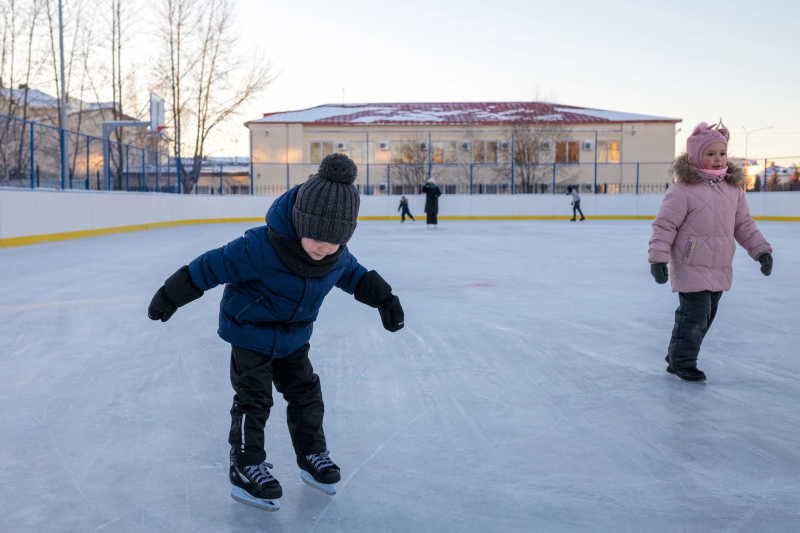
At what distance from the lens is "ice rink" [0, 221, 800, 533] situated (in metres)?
1.92

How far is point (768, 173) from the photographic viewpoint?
71.5 feet

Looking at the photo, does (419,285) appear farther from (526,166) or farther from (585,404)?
(526,166)

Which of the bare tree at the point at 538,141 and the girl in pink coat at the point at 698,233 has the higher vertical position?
the bare tree at the point at 538,141

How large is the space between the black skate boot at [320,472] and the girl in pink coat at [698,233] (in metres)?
1.85

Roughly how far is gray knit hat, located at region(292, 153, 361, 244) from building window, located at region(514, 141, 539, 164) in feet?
96.5

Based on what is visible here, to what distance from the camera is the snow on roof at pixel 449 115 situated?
110 feet

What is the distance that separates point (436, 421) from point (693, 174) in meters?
1.70

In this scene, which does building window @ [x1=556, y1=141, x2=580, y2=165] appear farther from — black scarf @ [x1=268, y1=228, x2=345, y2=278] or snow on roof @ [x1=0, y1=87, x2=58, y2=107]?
black scarf @ [x1=268, y1=228, x2=345, y2=278]

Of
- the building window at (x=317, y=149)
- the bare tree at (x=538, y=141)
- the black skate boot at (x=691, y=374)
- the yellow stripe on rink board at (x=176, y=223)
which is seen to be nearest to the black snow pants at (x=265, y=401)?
the black skate boot at (x=691, y=374)

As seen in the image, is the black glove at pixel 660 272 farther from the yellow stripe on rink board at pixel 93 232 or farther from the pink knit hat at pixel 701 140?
the yellow stripe on rink board at pixel 93 232

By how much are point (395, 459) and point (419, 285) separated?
14.5 feet

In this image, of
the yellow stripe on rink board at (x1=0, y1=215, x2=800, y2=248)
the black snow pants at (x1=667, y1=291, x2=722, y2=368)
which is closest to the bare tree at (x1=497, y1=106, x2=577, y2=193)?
the yellow stripe on rink board at (x1=0, y1=215, x2=800, y2=248)

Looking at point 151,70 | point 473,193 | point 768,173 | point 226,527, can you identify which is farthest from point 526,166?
point 226,527

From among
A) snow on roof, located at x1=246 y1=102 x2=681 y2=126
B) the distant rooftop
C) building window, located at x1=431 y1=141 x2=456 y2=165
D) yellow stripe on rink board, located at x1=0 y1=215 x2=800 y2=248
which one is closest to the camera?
yellow stripe on rink board, located at x1=0 y1=215 x2=800 y2=248
